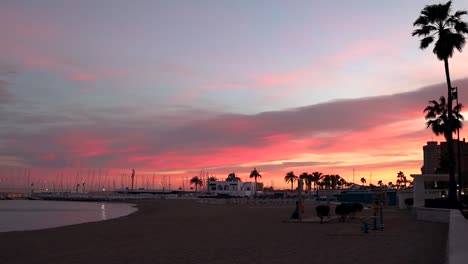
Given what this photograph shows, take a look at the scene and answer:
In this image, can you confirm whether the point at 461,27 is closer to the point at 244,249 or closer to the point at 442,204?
the point at 442,204

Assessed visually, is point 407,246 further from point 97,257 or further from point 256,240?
point 97,257

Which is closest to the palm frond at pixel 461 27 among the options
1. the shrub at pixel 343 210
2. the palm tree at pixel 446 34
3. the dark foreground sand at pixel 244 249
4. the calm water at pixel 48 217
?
the palm tree at pixel 446 34

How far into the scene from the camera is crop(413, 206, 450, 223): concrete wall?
31.5 metres

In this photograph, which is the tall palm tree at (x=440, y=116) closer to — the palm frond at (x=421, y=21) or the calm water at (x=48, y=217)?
the palm frond at (x=421, y=21)

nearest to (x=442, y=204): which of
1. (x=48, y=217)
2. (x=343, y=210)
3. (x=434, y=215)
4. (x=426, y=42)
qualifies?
(x=434, y=215)

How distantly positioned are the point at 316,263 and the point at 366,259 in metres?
1.73

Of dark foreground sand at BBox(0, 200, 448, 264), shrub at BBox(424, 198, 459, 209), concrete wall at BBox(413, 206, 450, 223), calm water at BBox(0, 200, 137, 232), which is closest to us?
dark foreground sand at BBox(0, 200, 448, 264)

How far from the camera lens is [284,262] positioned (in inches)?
614

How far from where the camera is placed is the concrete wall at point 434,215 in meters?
31.5

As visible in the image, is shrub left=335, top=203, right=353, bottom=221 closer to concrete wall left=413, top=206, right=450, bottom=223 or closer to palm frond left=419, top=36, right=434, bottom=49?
concrete wall left=413, top=206, right=450, bottom=223

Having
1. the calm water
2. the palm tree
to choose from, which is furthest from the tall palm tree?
the calm water

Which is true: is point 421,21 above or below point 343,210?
above

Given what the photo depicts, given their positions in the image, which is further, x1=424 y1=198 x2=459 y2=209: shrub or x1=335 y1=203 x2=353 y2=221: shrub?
x1=335 y1=203 x2=353 y2=221: shrub

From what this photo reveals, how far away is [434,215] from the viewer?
33.2 metres
